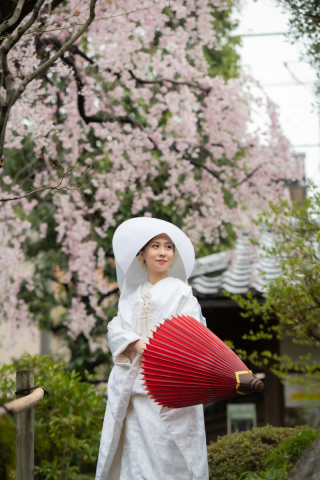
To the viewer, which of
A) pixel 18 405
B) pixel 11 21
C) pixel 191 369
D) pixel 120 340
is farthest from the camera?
pixel 120 340

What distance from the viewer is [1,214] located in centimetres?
616

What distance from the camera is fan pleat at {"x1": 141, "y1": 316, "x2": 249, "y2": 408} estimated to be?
225 cm

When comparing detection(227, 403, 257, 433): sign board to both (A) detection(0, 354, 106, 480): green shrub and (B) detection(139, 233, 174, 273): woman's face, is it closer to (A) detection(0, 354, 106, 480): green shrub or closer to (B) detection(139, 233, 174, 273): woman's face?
(A) detection(0, 354, 106, 480): green shrub

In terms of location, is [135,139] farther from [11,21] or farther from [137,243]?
[11,21]

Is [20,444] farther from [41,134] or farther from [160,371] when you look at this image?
[41,134]

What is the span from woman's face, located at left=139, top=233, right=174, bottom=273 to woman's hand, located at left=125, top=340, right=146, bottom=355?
48 centimetres

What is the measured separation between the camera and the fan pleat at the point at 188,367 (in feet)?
7.37

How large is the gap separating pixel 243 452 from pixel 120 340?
4.48 ft

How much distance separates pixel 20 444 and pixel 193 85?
4.67 metres

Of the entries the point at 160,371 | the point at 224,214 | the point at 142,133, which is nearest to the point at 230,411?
the point at 224,214

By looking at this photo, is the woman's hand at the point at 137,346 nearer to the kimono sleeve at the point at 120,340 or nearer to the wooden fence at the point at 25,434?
the kimono sleeve at the point at 120,340

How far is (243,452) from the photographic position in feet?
11.2

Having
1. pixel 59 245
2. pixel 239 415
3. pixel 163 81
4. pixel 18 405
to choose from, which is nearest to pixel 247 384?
pixel 18 405

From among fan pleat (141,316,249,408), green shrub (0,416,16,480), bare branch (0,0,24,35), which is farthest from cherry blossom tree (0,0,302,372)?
green shrub (0,416,16,480)
